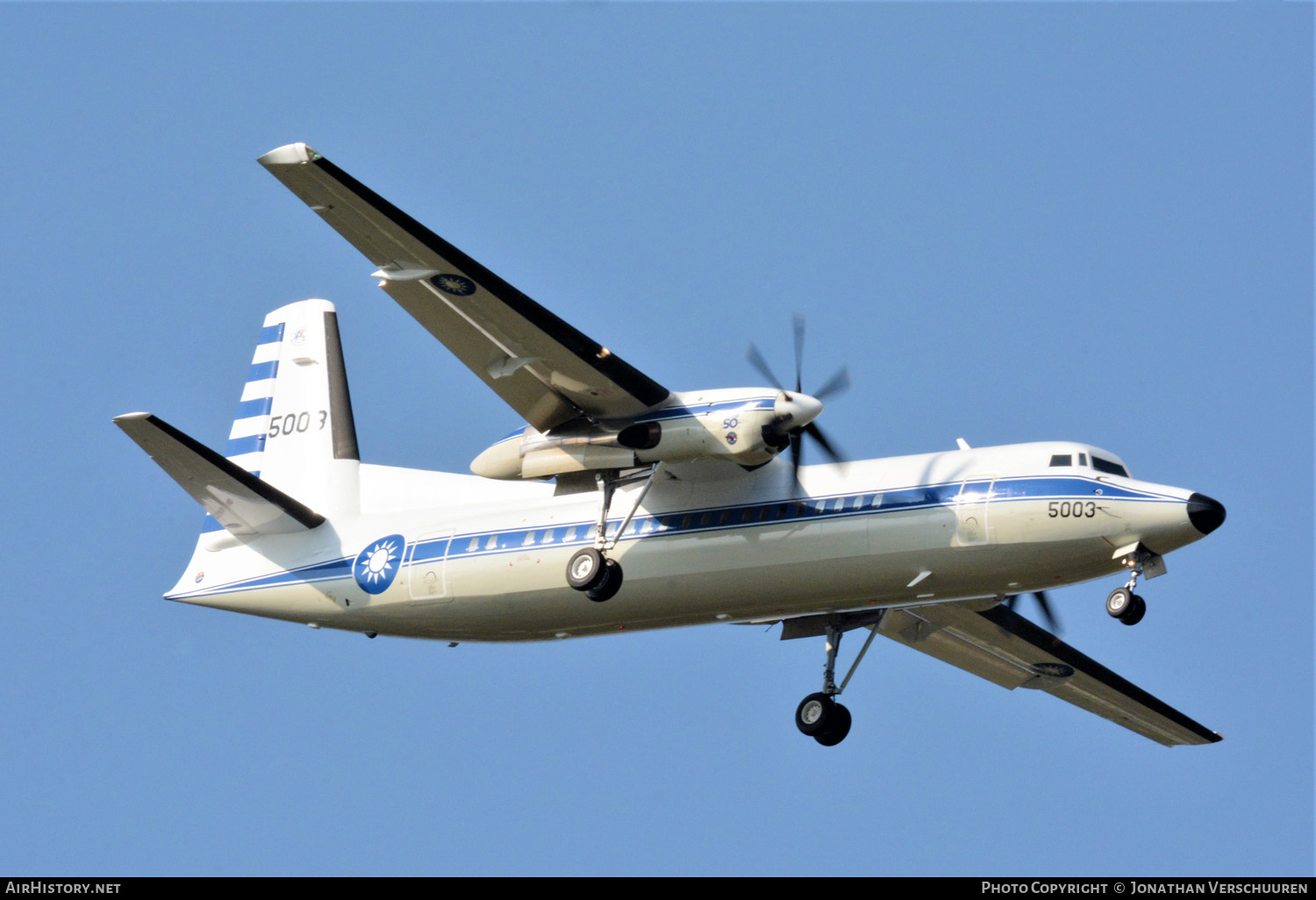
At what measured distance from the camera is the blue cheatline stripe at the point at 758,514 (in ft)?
61.6

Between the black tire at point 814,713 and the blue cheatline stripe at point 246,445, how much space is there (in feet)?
29.3

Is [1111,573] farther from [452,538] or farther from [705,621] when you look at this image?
[452,538]

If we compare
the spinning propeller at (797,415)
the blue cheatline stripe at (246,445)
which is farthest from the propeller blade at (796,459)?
the blue cheatline stripe at (246,445)

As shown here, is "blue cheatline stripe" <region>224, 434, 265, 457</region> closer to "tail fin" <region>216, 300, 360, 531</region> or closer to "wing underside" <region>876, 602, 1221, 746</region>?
"tail fin" <region>216, 300, 360, 531</region>

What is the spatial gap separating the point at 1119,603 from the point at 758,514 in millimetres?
4232

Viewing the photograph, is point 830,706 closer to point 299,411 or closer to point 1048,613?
point 1048,613

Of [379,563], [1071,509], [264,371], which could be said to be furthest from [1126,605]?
[264,371]

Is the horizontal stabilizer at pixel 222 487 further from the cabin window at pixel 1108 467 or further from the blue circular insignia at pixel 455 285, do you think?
the cabin window at pixel 1108 467

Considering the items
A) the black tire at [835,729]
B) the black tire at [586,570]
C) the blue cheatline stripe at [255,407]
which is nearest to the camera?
the black tire at [586,570]

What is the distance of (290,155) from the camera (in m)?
17.2

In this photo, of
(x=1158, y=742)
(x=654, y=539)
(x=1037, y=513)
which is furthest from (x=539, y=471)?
(x=1158, y=742)

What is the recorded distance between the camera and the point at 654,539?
2028 cm

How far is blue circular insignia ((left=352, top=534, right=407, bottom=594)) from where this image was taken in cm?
2181

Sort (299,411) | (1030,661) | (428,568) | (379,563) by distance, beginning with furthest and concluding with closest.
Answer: (299,411) → (1030,661) → (379,563) → (428,568)
